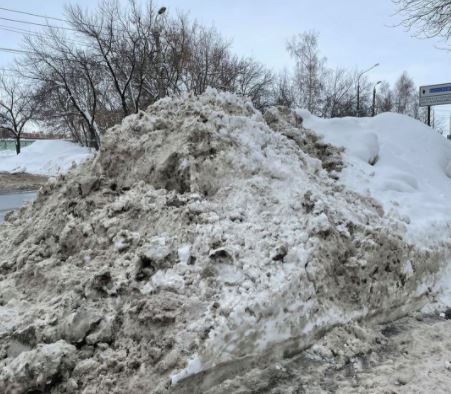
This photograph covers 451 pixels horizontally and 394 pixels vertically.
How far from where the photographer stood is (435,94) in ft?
30.0

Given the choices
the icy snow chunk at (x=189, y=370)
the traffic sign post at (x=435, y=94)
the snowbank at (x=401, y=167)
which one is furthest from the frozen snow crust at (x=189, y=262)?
the traffic sign post at (x=435, y=94)

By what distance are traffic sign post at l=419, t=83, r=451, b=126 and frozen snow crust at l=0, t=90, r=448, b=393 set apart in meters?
5.19

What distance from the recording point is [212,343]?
2725mm

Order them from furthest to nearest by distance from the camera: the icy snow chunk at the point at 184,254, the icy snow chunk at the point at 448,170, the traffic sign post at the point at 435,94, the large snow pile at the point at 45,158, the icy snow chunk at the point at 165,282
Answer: the large snow pile at the point at 45,158, the traffic sign post at the point at 435,94, the icy snow chunk at the point at 448,170, the icy snow chunk at the point at 184,254, the icy snow chunk at the point at 165,282

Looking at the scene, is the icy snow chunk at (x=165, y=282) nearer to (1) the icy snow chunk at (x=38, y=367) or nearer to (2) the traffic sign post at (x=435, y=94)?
(1) the icy snow chunk at (x=38, y=367)

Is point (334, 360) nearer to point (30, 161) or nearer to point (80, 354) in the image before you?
point (80, 354)

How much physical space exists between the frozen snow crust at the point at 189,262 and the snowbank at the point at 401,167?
41 cm

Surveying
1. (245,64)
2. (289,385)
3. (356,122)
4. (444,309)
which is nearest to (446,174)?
(356,122)

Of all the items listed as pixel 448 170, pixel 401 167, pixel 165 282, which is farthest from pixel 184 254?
pixel 448 170

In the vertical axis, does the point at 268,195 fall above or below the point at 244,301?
above

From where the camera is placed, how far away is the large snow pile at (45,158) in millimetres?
24328

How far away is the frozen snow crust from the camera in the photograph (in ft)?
8.94

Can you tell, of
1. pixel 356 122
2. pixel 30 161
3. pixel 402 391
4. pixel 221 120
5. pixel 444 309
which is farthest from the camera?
pixel 30 161

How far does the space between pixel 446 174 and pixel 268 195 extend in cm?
431
